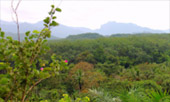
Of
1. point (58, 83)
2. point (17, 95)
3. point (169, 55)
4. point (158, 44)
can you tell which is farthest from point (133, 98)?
point (158, 44)

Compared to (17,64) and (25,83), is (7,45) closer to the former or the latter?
(17,64)

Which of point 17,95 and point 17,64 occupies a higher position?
point 17,64

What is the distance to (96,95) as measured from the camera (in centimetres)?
232

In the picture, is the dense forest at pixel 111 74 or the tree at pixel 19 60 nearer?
the tree at pixel 19 60

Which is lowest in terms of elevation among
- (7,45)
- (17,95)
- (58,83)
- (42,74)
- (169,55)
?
(58,83)

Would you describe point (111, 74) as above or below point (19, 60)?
below

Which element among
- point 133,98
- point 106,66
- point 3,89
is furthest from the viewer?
point 106,66

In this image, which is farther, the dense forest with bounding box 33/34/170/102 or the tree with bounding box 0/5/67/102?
the dense forest with bounding box 33/34/170/102

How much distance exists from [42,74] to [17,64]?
0.69ft

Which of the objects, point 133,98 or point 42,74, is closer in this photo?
point 42,74

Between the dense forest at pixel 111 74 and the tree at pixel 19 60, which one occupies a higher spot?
the tree at pixel 19 60

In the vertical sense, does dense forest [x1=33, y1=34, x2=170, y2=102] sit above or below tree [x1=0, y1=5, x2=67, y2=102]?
below

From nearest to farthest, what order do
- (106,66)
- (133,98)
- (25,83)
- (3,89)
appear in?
(3,89)
(25,83)
(133,98)
(106,66)

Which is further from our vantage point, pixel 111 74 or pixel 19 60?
pixel 111 74
